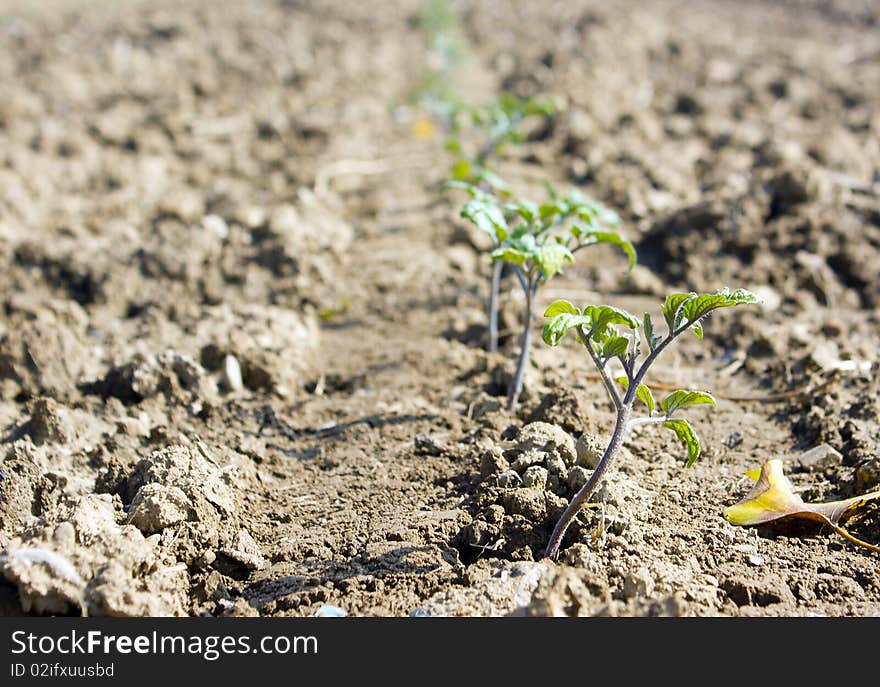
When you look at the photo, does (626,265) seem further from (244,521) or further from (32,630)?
(32,630)

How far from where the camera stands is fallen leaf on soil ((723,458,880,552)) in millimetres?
2643

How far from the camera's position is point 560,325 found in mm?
2168

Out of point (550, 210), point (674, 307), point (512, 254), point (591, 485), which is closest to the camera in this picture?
point (674, 307)

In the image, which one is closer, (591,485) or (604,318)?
(604,318)

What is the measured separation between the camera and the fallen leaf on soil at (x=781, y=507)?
2.64 meters

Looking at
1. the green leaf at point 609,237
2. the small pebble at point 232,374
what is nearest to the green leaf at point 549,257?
the green leaf at point 609,237

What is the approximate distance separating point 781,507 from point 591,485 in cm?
75

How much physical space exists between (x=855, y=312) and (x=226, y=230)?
11.7 ft

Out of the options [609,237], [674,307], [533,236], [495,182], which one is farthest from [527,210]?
[674,307]

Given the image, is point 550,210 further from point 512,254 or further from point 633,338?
point 633,338

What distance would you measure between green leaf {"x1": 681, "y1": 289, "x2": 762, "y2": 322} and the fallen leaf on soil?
0.82 m

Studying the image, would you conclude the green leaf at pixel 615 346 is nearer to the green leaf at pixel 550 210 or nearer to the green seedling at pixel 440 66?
the green leaf at pixel 550 210

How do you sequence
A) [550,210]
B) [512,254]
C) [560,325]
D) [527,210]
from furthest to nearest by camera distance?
[550,210] < [527,210] < [512,254] < [560,325]

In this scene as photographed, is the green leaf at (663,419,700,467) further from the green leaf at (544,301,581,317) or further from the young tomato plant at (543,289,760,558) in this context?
the green leaf at (544,301,581,317)
